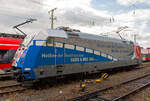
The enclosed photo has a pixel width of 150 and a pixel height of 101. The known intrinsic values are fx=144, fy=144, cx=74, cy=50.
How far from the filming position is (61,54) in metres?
8.91

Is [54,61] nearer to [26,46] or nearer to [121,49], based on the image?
[26,46]

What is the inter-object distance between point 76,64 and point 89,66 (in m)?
1.36

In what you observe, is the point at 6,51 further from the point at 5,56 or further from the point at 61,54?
the point at 61,54

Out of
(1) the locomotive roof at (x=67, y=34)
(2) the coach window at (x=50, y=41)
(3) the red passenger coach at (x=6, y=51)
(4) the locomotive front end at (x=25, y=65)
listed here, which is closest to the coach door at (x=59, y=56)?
(2) the coach window at (x=50, y=41)

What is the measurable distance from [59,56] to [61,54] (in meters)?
0.19

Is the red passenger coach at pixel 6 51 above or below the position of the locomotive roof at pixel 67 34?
below

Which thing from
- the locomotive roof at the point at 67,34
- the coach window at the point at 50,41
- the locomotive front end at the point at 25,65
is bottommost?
the locomotive front end at the point at 25,65

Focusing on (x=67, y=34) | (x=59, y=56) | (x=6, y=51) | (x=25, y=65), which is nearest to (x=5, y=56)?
(x=6, y=51)

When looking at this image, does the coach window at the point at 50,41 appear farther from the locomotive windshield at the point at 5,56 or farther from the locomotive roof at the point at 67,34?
the locomotive windshield at the point at 5,56

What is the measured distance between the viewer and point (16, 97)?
274 inches

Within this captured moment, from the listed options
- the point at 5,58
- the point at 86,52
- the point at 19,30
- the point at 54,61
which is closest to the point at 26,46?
the point at 54,61

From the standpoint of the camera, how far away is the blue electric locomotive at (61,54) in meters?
7.75

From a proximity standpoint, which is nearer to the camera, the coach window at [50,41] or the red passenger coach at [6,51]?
the coach window at [50,41]

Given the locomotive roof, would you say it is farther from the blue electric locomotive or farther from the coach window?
the coach window
